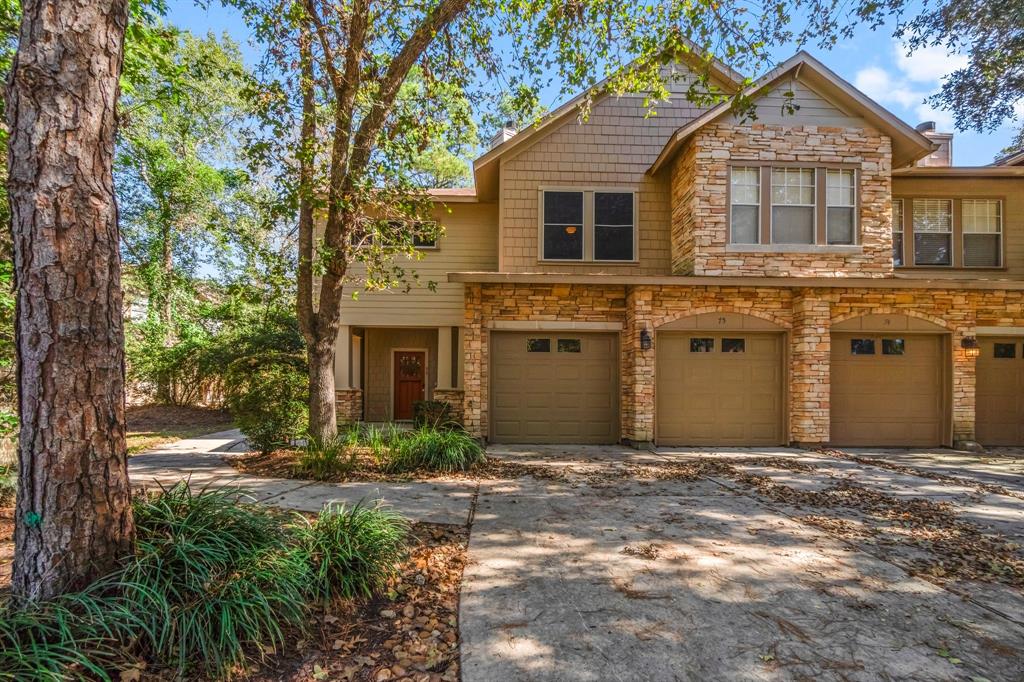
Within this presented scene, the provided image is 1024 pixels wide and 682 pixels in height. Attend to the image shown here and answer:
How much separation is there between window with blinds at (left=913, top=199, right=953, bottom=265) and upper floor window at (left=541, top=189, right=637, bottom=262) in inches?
232

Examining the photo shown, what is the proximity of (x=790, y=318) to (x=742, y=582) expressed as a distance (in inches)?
275

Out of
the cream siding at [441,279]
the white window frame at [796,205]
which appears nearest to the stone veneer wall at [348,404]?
the cream siding at [441,279]

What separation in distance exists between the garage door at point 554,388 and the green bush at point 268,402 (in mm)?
3429

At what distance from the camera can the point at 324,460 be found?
6.18 meters

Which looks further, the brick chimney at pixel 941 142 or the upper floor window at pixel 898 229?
the brick chimney at pixel 941 142

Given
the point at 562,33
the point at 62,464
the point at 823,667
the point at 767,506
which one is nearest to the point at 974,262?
the point at 767,506

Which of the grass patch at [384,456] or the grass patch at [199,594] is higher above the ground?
the grass patch at [199,594]

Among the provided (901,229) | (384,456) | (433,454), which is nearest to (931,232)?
(901,229)

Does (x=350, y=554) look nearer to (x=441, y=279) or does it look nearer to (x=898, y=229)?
(x=441, y=279)

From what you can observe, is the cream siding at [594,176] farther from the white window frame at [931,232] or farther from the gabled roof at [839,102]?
the white window frame at [931,232]

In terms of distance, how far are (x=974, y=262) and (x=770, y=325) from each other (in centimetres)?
523

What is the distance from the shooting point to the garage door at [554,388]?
364 inches

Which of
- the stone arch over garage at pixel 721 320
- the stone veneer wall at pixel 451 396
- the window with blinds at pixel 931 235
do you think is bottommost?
the stone veneer wall at pixel 451 396

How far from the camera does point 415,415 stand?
987 centimetres
